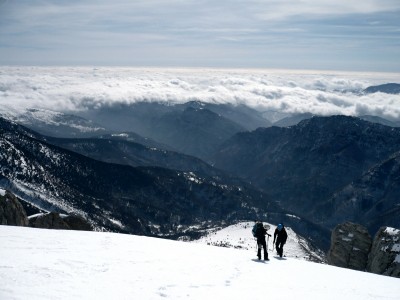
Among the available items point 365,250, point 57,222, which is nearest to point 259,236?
point 365,250

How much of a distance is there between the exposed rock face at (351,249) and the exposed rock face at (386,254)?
250 cm

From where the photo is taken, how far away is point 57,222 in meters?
75.0

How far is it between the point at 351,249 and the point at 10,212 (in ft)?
186

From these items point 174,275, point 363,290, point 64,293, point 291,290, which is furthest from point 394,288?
point 64,293

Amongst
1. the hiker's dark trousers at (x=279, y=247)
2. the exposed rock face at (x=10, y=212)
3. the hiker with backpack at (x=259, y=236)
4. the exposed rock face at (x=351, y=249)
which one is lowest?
the exposed rock face at (x=351, y=249)

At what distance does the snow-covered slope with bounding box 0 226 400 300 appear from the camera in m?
24.8

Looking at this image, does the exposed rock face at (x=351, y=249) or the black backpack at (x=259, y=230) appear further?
the exposed rock face at (x=351, y=249)

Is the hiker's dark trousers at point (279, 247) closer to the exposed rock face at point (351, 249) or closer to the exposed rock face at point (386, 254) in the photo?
the exposed rock face at point (386, 254)

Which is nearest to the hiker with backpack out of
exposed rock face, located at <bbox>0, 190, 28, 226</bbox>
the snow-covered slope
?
the snow-covered slope

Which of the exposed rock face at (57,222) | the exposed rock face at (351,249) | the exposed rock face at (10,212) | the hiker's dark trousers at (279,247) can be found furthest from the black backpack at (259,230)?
the exposed rock face at (57,222)

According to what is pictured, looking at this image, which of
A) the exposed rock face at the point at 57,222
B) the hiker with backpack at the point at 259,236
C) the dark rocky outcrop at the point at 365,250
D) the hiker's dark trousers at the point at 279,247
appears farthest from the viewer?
the exposed rock face at the point at 57,222

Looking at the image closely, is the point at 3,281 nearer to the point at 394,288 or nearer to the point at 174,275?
the point at 174,275

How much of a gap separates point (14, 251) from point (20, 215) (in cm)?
3692

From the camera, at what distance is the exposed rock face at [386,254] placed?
5690 centimetres
